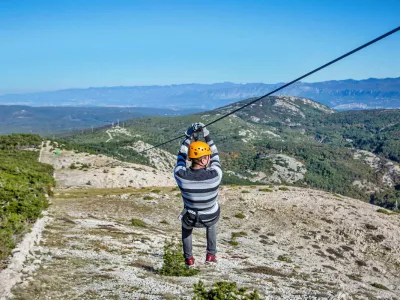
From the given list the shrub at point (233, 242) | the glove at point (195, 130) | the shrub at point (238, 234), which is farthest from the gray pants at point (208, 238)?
the shrub at point (238, 234)

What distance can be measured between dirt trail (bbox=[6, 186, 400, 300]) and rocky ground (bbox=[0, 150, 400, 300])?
101 millimetres

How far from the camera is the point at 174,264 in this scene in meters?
20.7

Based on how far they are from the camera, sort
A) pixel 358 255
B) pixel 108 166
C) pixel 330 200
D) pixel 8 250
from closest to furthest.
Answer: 1. pixel 8 250
2. pixel 358 255
3. pixel 330 200
4. pixel 108 166

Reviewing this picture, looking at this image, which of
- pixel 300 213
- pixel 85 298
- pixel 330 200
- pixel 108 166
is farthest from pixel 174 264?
pixel 108 166

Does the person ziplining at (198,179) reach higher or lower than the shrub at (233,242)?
higher

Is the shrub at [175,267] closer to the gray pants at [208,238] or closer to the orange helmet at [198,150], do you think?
the gray pants at [208,238]

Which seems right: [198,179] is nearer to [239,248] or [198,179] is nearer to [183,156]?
[183,156]

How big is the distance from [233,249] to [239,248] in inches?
60.4

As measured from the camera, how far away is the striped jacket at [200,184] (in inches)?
403

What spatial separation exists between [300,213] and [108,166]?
3073 inches

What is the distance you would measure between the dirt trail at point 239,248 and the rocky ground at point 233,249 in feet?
0.33

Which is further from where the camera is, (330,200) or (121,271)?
(330,200)

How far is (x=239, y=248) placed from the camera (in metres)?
38.7

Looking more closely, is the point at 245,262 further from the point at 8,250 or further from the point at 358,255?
the point at 358,255
